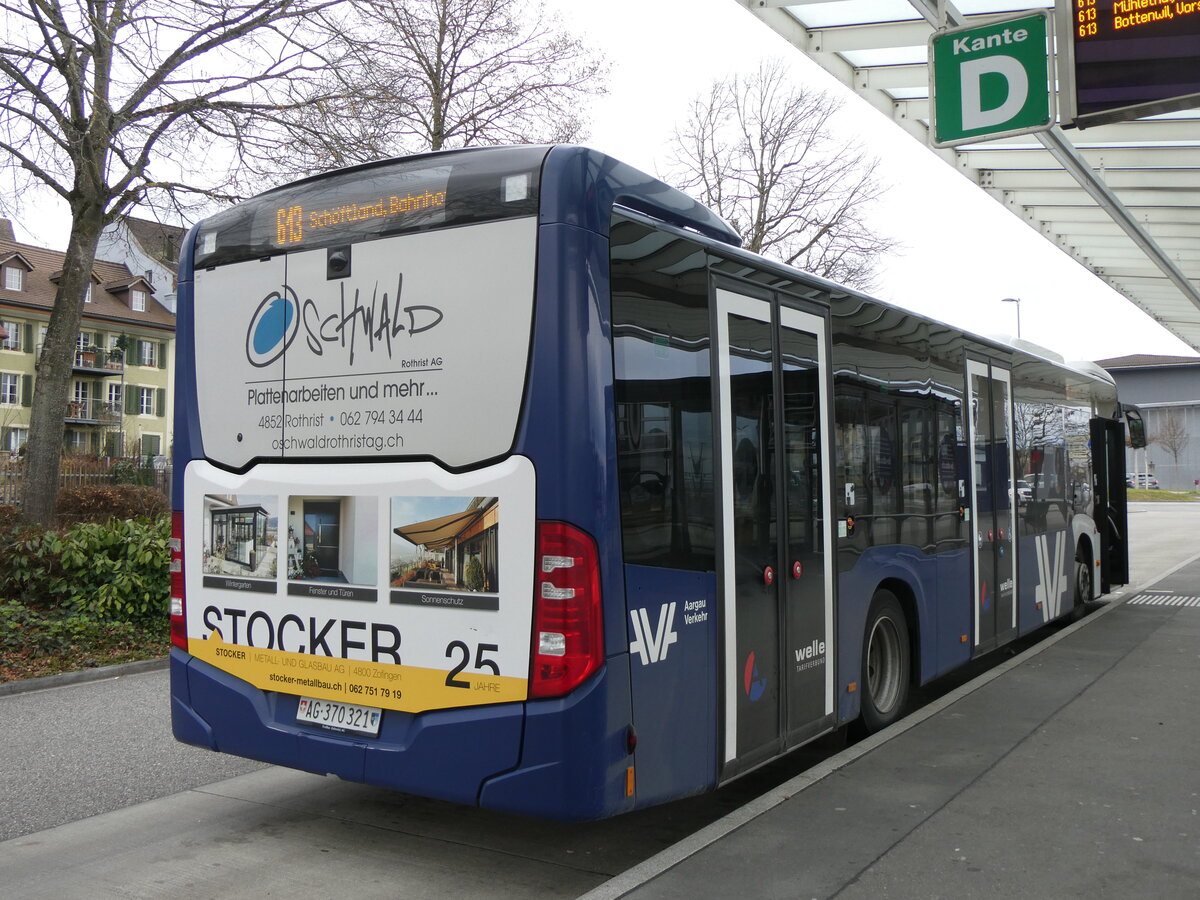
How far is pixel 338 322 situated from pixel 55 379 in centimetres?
1015

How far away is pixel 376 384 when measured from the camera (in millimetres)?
4676

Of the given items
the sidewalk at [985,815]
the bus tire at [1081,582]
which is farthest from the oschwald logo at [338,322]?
the bus tire at [1081,582]

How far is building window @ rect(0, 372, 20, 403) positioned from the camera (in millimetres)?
55438

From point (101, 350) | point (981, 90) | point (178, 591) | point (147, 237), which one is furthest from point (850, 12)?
point (101, 350)

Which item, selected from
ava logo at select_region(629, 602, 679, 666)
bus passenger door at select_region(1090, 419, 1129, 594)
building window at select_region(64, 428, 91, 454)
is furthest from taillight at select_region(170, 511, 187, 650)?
building window at select_region(64, 428, 91, 454)

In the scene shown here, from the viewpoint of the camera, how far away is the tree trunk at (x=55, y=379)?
1322cm

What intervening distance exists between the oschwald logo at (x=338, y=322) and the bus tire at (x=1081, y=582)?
9.27 metres

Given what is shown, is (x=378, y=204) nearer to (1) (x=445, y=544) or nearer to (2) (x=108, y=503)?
(1) (x=445, y=544)

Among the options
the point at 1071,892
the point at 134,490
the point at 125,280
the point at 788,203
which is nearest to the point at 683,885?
the point at 1071,892

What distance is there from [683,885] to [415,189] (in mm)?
3093

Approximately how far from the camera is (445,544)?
438cm

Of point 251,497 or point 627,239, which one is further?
point 251,497

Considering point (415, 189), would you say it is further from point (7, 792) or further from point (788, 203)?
point (788, 203)

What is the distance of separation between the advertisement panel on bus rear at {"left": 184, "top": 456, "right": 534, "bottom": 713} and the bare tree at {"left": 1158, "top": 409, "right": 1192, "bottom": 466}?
308 ft
